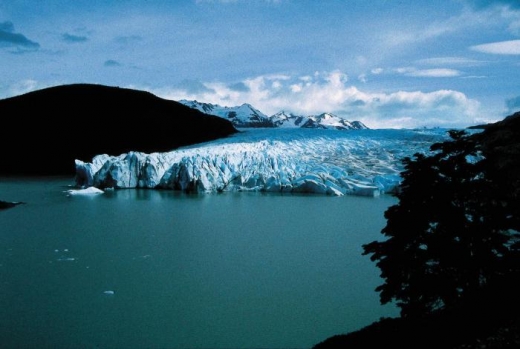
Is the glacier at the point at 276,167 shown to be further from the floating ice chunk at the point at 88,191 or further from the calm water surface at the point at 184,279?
the calm water surface at the point at 184,279

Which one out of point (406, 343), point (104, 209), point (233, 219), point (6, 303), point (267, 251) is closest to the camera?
point (406, 343)

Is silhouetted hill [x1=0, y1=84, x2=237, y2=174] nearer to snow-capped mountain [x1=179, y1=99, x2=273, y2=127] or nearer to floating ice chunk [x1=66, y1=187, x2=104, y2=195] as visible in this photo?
floating ice chunk [x1=66, y1=187, x2=104, y2=195]

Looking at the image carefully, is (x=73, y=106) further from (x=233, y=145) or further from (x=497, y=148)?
(x=497, y=148)

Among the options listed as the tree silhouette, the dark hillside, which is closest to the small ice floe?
the dark hillside

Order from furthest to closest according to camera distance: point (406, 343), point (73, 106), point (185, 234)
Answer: point (73, 106)
point (185, 234)
point (406, 343)

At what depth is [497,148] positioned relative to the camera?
3.43 m

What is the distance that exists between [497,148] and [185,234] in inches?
222

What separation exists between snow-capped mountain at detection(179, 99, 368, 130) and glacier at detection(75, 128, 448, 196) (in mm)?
41745

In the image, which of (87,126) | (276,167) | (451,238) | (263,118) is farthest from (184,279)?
(263,118)

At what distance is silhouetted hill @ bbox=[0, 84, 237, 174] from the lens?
89.0 feet

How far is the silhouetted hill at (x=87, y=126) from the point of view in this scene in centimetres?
2712

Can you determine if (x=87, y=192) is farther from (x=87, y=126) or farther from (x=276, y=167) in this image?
(x=87, y=126)

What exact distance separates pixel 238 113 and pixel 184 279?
6612 centimetres

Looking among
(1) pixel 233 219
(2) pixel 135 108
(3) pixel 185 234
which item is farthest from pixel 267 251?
(2) pixel 135 108
